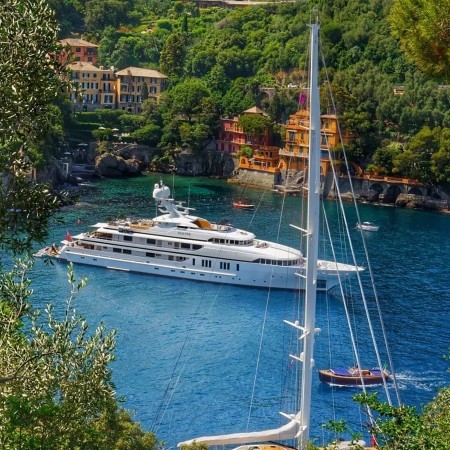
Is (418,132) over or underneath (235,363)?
over

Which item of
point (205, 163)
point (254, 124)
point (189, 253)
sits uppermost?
point (254, 124)

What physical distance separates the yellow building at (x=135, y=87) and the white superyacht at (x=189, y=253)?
1646 inches

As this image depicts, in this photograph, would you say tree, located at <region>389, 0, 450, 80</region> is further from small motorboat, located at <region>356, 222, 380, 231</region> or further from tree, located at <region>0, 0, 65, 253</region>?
small motorboat, located at <region>356, 222, 380, 231</region>

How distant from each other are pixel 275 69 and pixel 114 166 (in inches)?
800

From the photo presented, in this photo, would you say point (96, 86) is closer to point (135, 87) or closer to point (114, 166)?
point (135, 87)

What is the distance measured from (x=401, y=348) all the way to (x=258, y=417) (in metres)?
8.45

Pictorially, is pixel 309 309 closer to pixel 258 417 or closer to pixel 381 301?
pixel 258 417

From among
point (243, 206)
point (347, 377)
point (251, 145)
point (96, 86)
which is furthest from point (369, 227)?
point (96, 86)

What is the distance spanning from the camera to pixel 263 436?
23234mm

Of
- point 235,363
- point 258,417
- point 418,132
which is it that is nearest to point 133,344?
point 235,363

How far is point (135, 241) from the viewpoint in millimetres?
46219

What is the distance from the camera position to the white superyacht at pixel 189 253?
1709 inches

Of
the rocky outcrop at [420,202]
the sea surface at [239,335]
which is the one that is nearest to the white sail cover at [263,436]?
the sea surface at [239,335]

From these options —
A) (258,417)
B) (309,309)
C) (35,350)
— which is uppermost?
(35,350)
